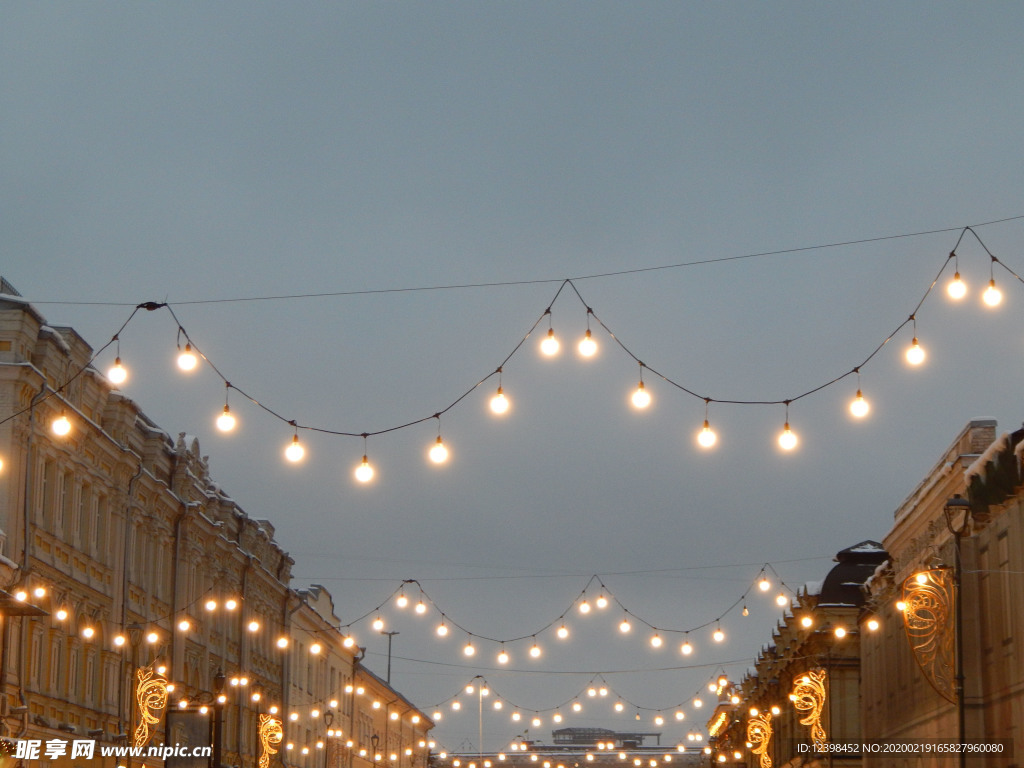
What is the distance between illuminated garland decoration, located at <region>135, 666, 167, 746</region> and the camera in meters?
36.8

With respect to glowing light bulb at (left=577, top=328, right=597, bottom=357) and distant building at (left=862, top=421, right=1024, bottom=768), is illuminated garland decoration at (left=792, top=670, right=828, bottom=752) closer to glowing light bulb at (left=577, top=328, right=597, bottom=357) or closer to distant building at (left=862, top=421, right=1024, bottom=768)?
distant building at (left=862, top=421, right=1024, bottom=768)

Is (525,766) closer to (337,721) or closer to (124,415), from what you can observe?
(337,721)

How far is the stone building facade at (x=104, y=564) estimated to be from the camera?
101ft

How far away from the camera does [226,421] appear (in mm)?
20047

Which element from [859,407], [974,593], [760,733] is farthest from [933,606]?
[760,733]

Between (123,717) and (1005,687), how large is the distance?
72.7 feet

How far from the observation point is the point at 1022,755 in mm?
27672

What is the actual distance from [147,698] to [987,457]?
2089cm

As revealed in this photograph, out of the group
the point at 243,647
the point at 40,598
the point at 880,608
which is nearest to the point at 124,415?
the point at 40,598

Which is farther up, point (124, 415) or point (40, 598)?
point (124, 415)

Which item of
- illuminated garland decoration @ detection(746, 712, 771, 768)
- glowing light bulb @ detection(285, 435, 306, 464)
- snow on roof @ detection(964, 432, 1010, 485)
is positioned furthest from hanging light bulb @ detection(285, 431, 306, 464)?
illuminated garland decoration @ detection(746, 712, 771, 768)

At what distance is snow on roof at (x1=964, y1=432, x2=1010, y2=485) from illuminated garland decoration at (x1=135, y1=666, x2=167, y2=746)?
20.0 m

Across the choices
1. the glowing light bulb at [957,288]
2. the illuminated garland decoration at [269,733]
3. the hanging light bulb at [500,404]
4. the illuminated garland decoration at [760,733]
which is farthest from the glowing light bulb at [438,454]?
the illuminated garland decoration at [760,733]

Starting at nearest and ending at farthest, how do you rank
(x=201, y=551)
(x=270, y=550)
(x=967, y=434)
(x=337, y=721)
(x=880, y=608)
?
1. (x=967, y=434)
2. (x=880, y=608)
3. (x=201, y=551)
4. (x=270, y=550)
5. (x=337, y=721)
